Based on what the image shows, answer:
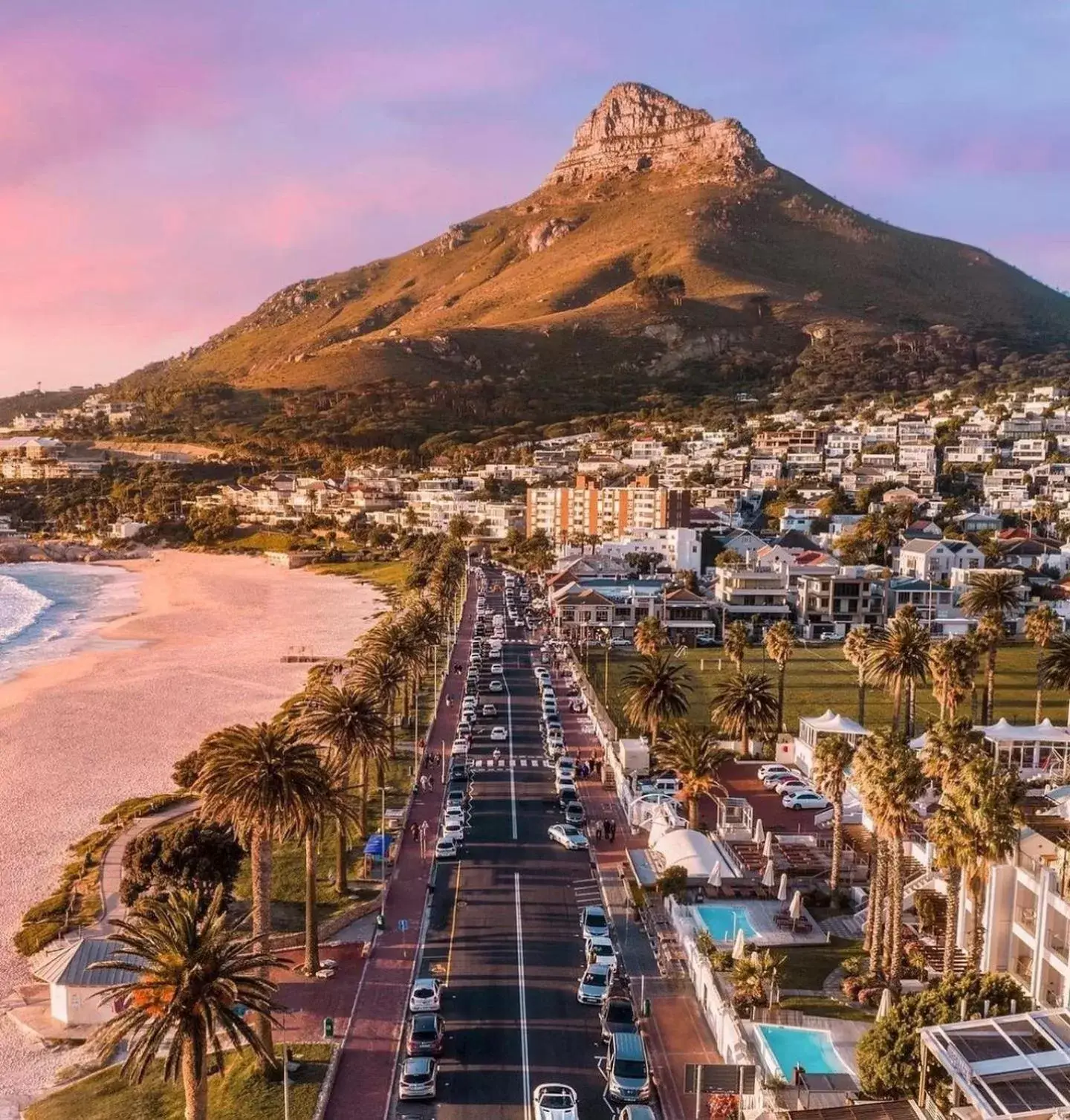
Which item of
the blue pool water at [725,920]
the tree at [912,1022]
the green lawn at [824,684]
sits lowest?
the blue pool water at [725,920]

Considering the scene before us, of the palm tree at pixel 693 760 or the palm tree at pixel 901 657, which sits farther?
the palm tree at pixel 901 657

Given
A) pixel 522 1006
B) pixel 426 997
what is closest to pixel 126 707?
pixel 426 997

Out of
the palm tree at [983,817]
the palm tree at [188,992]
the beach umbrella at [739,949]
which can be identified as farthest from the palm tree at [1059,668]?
the palm tree at [188,992]

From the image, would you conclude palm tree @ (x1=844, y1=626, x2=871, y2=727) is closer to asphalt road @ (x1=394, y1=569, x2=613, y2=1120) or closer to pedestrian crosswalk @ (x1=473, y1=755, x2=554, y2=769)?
pedestrian crosswalk @ (x1=473, y1=755, x2=554, y2=769)

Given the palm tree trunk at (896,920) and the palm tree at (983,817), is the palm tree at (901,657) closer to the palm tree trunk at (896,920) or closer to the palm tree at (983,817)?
the palm tree trunk at (896,920)

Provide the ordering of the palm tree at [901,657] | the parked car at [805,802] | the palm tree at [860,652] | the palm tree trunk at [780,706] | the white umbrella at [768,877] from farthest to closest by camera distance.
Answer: the palm tree at [860,652]
the palm tree trunk at [780,706]
the palm tree at [901,657]
the parked car at [805,802]
the white umbrella at [768,877]

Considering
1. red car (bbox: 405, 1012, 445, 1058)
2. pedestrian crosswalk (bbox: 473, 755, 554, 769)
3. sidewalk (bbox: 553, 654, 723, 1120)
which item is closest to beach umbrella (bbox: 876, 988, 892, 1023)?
sidewalk (bbox: 553, 654, 723, 1120)

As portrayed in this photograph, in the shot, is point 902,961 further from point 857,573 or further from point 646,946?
point 857,573
